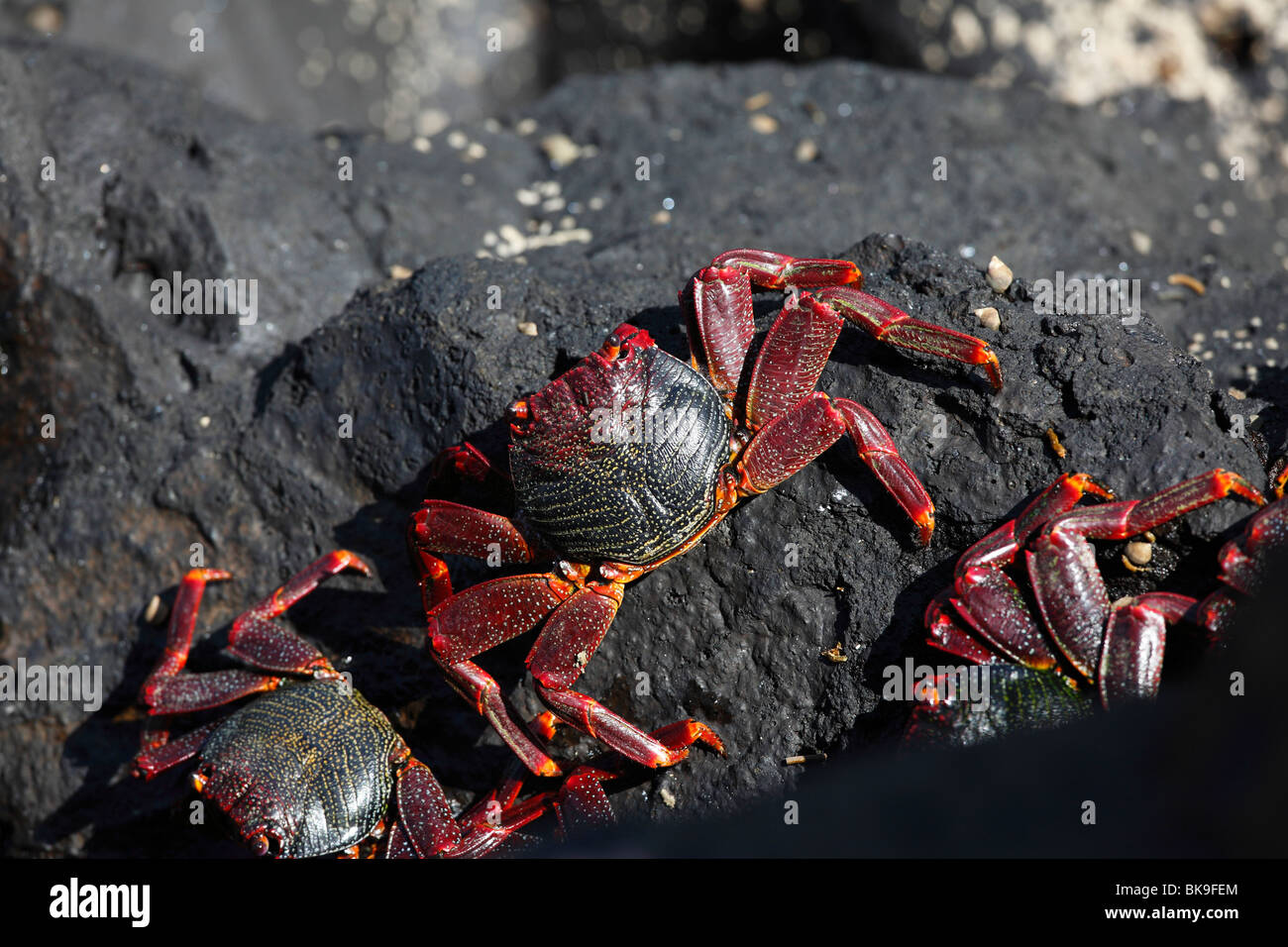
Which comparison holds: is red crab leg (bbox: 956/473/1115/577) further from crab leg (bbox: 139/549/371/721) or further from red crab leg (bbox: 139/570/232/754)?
red crab leg (bbox: 139/570/232/754)

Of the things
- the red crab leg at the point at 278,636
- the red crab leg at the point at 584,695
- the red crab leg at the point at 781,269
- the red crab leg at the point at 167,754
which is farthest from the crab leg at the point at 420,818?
the red crab leg at the point at 781,269

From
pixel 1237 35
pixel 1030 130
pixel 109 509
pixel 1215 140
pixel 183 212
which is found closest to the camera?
pixel 109 509

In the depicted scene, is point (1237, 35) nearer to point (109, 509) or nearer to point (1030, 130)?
point (1030, 130)

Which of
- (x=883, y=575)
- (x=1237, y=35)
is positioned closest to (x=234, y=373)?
(x=883, y=575)

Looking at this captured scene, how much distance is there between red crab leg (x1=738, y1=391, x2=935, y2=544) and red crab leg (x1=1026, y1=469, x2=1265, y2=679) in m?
0.47

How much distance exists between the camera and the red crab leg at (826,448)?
163 inches

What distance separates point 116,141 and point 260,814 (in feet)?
13.3

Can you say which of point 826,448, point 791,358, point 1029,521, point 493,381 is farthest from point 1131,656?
point 493,381

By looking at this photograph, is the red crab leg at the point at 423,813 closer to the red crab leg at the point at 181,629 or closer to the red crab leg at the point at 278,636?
the red crab leg at the point at 278,636

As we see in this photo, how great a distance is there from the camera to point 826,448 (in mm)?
4262

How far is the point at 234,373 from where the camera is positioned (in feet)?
18.9

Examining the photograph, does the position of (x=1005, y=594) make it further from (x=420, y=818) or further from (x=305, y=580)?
(x=305, y=580)
